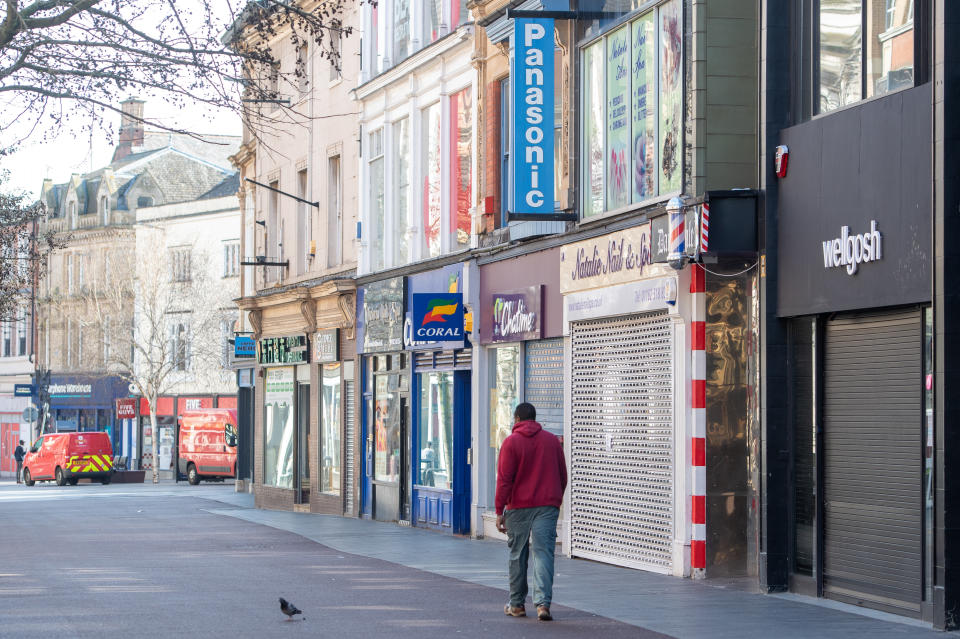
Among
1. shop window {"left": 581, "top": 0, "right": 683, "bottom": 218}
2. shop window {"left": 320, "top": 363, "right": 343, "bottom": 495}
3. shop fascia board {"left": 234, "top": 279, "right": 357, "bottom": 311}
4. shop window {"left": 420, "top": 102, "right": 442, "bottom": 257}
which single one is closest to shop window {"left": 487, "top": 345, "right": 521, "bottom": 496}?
shop window {"left": 420, "top": 102, "right": 442, "bottom": 257}

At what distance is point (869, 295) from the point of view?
506 inches

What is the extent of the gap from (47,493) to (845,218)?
37.9 metres

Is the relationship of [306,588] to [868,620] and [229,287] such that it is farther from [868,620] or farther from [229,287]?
[229,287]

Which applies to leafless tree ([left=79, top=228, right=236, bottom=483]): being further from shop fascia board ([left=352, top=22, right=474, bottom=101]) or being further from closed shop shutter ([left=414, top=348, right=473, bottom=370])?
closed shop shutter ([left=414, top=348, right=473, bottom=370])

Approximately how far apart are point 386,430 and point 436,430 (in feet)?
8.97

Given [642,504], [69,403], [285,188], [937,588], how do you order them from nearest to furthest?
[937,588] < [642,504] < [285,188] < [69,403]

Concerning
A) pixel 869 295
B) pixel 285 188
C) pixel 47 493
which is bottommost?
pixel 47 493

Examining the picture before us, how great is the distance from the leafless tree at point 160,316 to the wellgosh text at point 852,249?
168 feet

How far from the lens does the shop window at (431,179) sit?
2555 cm

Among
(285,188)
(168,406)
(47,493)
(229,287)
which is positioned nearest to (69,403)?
(168,406)

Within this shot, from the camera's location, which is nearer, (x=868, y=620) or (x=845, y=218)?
(x=868, y=620)

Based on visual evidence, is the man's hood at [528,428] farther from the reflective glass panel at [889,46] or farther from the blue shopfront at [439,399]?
the blue shopfront at [439,399]

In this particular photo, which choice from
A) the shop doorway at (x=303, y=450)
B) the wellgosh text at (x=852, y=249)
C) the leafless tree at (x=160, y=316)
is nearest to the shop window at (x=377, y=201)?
the shop doorway at (x=303, y=450)

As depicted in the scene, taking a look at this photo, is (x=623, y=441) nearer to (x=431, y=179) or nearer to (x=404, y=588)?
(x=404, y=588)
